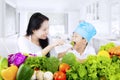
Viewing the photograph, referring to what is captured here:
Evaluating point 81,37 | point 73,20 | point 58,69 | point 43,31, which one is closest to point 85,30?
point 81,37

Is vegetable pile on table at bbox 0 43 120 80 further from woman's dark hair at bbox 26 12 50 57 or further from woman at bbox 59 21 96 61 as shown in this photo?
woman's dark hair at bbox 26 12 50 57

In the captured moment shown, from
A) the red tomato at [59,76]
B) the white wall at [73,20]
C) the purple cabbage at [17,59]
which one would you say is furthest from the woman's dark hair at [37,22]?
the white wall at [73,20]

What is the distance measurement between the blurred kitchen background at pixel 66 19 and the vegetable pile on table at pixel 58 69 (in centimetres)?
86

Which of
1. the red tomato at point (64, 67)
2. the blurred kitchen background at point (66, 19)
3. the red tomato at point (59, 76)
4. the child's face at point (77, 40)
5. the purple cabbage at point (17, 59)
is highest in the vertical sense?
the blurred kitchen background at point (66, 19)

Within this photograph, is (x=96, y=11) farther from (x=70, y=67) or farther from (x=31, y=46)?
(x=70, y=67)

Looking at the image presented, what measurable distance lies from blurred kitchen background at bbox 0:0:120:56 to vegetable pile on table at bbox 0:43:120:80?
859 mm

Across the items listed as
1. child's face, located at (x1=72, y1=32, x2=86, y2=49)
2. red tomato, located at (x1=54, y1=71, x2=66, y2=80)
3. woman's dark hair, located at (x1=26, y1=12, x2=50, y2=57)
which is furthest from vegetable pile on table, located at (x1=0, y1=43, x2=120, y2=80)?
woman's dark hair, located at (x1=26, y1=12, x2=50, y2=57)

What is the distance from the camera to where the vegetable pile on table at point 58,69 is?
69 centimetres

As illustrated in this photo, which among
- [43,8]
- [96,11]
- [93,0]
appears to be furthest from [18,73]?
[43,8]

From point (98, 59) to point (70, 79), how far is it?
12 cm

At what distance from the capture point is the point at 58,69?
2.43ft

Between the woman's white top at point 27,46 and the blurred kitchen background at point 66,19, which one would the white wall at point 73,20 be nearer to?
the blurred kitchen background at point 66,19

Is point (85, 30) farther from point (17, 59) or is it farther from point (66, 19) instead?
point (66, 19)

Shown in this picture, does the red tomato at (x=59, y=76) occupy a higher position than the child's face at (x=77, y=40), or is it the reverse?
the child's face at (x=77, y=40)
